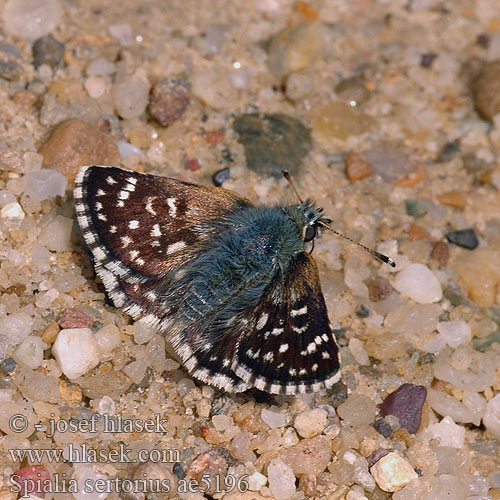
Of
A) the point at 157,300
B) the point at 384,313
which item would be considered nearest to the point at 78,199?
the point at 157,300

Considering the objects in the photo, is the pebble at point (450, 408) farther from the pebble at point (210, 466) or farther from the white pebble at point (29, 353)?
the white pebble at point (29, 353)

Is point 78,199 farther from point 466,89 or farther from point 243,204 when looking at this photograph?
point 466,89

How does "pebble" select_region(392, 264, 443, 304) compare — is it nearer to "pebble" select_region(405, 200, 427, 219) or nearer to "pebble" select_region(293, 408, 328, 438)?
"pebble" select_region(405, 200, 427, 219)

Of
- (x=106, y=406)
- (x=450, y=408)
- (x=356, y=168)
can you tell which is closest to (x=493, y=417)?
(x=450, y=408)

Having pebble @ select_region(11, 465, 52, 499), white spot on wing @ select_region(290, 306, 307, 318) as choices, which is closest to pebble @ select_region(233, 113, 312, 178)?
white spot on wing @ select_region(290, 306, 307, 318)

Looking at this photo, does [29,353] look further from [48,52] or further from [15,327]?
[48,52]
